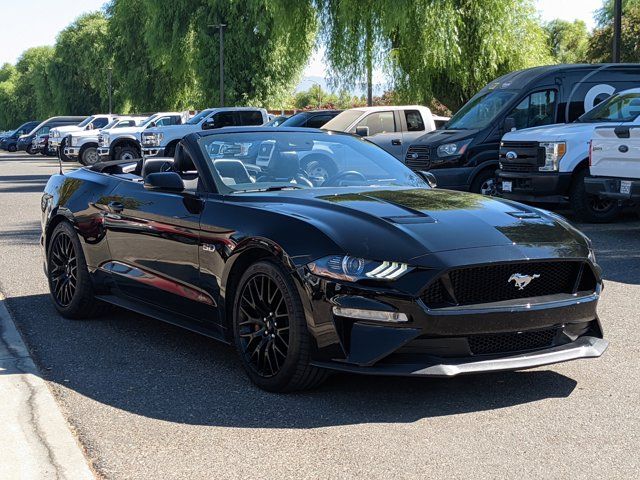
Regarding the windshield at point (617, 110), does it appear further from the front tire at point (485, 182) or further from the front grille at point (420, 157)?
the front grille at point (420, 157)

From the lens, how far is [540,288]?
4941 mm

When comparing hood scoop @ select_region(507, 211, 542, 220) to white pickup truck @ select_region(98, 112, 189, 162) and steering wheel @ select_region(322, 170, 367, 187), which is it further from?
white pickup truck @ select_region(98, 112, 189, 162)

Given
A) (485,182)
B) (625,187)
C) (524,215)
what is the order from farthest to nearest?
(485,182) < (625,187) < (524,215)

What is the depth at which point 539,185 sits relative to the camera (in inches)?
551

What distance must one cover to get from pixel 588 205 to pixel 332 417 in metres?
10.1

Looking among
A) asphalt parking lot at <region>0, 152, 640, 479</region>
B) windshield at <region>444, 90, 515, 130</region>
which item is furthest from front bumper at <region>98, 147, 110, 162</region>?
asphalt parking lot at <region>0, 152, 640, 479</region>

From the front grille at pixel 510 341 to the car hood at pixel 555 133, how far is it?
917 cm

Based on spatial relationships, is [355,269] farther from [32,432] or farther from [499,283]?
[32,432]

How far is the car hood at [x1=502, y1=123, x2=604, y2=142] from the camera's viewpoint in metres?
13.7

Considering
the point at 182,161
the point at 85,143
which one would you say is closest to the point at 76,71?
the point at 85,143

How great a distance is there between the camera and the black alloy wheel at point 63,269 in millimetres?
7238

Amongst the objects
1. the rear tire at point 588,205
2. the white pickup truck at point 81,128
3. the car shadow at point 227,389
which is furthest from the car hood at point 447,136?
the white pickup truck at point 81,128

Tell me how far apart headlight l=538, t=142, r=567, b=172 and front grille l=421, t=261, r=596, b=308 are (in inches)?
357

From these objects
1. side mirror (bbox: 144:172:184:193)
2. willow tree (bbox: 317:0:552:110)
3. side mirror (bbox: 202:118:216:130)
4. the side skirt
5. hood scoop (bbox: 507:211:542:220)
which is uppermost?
willow tree (bbox: 317:0:552:110)
